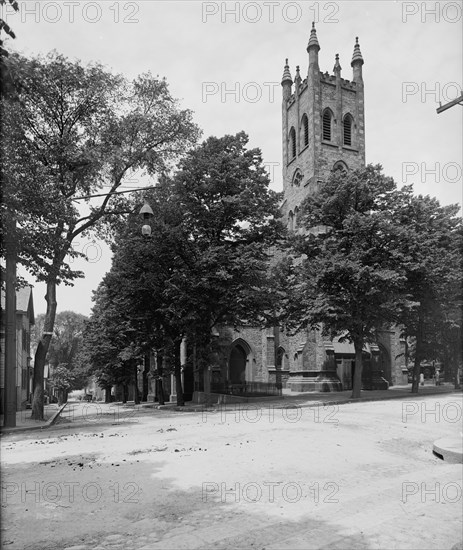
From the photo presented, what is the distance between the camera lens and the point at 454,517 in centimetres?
703

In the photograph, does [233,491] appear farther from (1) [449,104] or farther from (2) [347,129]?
(2) [347,129]

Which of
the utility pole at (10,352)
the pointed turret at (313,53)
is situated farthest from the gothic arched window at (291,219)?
the utility pole at (10,352)

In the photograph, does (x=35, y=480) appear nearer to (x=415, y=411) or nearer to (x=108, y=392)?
(x=415, y=411)

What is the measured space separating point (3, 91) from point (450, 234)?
1337 inches

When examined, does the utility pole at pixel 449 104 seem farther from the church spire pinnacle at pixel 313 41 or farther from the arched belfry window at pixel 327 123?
the church spire pinnacle at pixel 313 41

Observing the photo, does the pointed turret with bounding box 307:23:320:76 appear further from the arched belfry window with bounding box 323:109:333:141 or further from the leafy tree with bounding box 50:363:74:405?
the leafy tree with bounding box 50:363:74:405

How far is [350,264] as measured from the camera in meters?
26.0

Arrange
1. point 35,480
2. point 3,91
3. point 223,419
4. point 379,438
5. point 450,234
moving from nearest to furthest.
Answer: point 3,91, point 35,480, point 379,438, point 223,419, point 450,234

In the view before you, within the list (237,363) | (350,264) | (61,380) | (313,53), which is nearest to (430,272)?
(350,264)

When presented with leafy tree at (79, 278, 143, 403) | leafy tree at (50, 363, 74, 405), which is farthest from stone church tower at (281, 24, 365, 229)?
leafy tree at (50, 363, 74, 405)

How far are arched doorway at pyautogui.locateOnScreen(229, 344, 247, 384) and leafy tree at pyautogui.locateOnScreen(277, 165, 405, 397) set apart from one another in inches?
521

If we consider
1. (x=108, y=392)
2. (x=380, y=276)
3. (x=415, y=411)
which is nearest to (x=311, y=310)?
(x=380, y=276)

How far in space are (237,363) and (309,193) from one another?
1602cm

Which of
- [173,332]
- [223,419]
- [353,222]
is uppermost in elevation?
[353,222]
